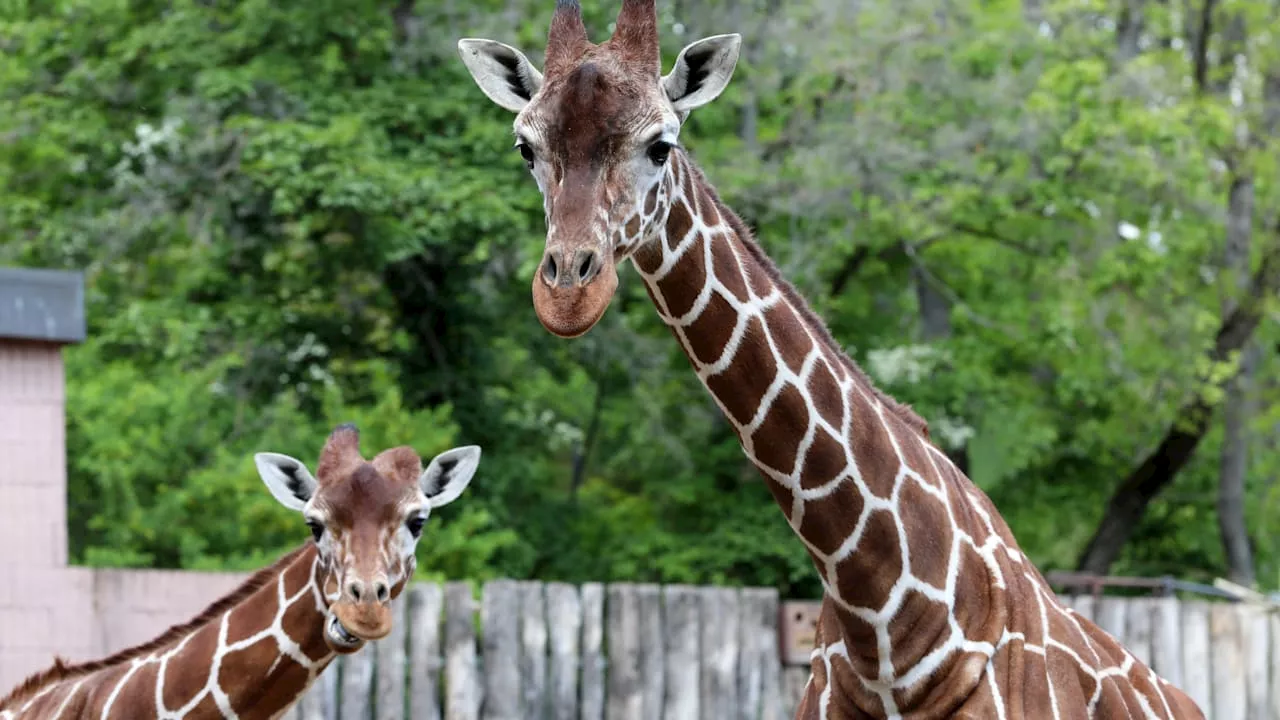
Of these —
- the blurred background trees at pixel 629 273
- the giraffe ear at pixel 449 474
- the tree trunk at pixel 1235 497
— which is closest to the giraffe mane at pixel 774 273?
the giraffe ear at pixel 449 474

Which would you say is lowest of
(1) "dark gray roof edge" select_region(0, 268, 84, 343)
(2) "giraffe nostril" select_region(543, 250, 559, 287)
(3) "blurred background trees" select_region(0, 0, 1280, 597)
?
(2) "giraffe nostril" select_region(543, 250, 559, 287)

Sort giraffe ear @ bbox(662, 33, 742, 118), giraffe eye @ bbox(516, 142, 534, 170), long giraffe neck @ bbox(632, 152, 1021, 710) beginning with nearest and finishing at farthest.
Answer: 1. giraffe eye @ bbox(516, 142, 534, 170)
2. giraffe ear @ bbox(662, 33, 742, 118)
3. long giraffe neck @ bbox(632, 152, 1021, 710)

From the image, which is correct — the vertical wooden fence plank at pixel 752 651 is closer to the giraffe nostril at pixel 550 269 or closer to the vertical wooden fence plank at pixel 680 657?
the vertical wooden fence plank at pixel 680 657

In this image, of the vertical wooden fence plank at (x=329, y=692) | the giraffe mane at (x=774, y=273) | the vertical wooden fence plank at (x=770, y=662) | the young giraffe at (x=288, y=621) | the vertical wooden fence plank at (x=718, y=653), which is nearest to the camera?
the giraffe mane at (x=774, y=273)

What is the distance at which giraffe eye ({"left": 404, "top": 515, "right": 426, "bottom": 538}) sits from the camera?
7383mm

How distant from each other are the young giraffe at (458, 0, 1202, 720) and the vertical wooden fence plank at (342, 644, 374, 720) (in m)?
5.46

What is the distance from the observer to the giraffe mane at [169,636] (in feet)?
24.7

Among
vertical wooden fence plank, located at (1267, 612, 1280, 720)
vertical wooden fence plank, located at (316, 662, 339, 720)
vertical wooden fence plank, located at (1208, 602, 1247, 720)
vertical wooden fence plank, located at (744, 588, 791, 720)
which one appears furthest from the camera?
vertical wooden fence plank, located at (1267, 612, 1280, 720)

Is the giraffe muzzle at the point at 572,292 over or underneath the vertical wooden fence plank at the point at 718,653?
over

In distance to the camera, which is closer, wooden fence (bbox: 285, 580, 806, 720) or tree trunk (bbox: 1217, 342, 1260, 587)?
wooden fence (bbox: 285, 580, 806, 720)

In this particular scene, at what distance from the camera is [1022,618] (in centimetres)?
497

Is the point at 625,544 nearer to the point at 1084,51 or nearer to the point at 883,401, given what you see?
the point at 1084,51

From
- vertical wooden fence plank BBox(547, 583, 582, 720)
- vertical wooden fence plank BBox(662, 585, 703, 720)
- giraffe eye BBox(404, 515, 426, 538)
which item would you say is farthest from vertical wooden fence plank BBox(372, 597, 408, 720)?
giraffe eye BBox(404, 515, 426, 538)

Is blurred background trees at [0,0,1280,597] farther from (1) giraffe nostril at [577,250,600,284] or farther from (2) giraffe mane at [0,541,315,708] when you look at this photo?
(1) giraffe nostril at [577,250,600,284]
